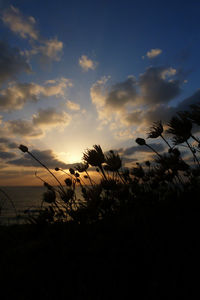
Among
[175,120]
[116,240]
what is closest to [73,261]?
[116,240]

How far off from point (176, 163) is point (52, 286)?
3587mm

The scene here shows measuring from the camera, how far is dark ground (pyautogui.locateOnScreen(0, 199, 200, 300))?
0.99 meters

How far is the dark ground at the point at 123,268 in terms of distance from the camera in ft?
3.24

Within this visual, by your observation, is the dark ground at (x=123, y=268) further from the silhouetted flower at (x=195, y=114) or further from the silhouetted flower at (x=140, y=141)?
the silhouetted flower at (x=140, y=141)

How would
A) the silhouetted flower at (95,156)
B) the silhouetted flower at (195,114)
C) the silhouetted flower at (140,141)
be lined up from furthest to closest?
the silhouetted flower at (140,141) < the silhouetted flower at (95,156) < the silhouetted flower at (195,114)

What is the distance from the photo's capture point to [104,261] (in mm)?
1310

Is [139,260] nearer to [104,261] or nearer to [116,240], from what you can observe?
[104,261]

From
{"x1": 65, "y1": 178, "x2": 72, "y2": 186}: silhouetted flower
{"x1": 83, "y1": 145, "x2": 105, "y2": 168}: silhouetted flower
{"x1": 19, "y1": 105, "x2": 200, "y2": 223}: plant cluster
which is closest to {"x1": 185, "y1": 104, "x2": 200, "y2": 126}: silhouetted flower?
{"x1": 19, "y1": 105, "x2": 200, "y2": 223}: plant cluster

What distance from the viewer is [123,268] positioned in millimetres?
1172

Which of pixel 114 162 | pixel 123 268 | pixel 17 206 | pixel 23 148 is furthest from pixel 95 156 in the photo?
pixel 17 206

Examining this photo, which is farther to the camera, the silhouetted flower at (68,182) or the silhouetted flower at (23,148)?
the silhouetted flower at (68,182)

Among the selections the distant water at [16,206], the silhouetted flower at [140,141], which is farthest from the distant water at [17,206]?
the silhouetted flower at [140,141]

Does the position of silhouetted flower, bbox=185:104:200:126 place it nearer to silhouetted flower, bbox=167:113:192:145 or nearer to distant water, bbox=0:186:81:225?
silhouetted flower, bbox=167:113:192:145

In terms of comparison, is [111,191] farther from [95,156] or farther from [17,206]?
[17,206]
